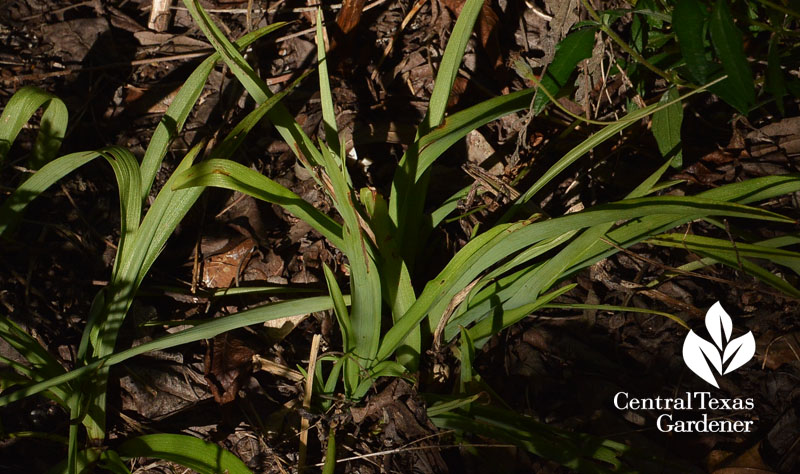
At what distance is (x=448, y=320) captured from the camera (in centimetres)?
119

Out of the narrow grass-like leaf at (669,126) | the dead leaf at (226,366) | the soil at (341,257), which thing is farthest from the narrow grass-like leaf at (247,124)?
the narrow grass-like leaf at (669,126)

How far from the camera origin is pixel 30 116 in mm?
1172

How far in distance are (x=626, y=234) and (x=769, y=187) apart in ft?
1.03

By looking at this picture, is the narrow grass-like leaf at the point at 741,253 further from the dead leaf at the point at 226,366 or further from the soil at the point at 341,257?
the dead leaf at the point at 226,366

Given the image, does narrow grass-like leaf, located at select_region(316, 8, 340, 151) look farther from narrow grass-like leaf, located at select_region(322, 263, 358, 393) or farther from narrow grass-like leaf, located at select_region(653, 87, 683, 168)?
narrow grass-like leaf, located at select_region(653, 87, 683, 168)

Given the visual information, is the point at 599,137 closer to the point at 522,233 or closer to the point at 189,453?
the point at 522,233

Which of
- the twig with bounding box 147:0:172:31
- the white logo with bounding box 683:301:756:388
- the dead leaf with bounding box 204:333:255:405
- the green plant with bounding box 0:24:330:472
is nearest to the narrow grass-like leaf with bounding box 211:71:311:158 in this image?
the green plant with bounding box 0:24:330:472

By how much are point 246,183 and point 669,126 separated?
0.96 m

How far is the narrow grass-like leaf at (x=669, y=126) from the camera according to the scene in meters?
1.23

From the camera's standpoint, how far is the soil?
1257 mm

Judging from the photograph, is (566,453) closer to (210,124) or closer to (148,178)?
(148,178)

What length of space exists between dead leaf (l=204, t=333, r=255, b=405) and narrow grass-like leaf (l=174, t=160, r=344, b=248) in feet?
1.44

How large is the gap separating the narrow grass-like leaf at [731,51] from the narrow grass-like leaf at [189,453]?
122cm

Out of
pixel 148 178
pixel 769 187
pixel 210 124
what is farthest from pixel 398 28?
pixel 769 187
